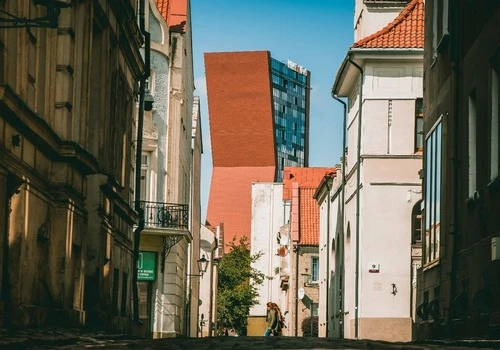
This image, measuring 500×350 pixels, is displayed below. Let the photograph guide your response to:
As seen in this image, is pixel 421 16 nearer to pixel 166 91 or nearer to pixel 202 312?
pixel 166 91

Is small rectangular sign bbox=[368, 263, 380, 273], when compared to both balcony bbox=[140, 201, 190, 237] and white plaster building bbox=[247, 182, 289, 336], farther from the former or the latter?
white plaster building bbox=[247, 182, 289, 336]

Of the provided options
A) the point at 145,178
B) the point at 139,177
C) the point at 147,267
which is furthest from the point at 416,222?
the point at 139,177

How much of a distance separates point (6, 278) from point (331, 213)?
43988 mm

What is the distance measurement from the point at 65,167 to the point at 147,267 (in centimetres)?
2380

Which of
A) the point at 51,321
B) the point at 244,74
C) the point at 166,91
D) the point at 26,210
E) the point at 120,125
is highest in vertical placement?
the point at 244,74

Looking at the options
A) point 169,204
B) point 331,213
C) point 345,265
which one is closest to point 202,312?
point 331,213

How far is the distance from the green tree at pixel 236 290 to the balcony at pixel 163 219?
44.5m

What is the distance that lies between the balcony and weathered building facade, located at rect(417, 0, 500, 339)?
47.7ft

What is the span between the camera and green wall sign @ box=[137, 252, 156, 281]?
1688 inches

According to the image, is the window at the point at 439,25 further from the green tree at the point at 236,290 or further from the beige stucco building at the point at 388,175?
the green tree at the point at 236,290

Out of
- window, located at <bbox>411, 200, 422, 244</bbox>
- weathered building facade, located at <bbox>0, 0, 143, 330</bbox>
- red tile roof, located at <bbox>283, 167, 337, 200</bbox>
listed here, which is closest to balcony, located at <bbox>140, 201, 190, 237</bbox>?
window, located at <bbox>411, 200, 422, 244</bbox>

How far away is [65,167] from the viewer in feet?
64.2

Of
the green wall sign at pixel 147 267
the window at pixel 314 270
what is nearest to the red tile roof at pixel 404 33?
the green wall sign at pixel 147 267

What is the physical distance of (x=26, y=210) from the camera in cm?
1717
